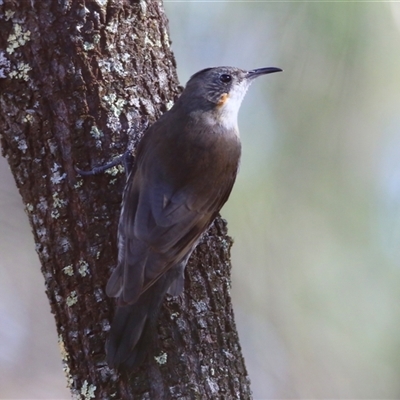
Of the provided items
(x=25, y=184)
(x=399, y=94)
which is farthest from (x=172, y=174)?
(x=399, y=94)

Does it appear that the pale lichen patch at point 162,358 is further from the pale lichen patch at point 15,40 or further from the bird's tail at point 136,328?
the pale lichen patch at point 15,40

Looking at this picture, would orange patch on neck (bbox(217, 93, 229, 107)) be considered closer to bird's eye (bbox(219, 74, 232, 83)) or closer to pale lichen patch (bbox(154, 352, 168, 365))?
bird's eye (bbox(219, 74, 232, 83))

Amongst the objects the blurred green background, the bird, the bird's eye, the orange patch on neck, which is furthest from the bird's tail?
the blurred green background

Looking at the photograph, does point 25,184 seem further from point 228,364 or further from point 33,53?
point 228,364

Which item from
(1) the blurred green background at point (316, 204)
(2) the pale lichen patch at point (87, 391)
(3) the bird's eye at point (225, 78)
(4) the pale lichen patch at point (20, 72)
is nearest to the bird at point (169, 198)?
(3) the bird's eye at point (225, 78)

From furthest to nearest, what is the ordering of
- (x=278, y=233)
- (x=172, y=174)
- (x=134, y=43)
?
1. (x=278, y=233)
2. (x=172, y=174)
3. (x=134, y=43)
